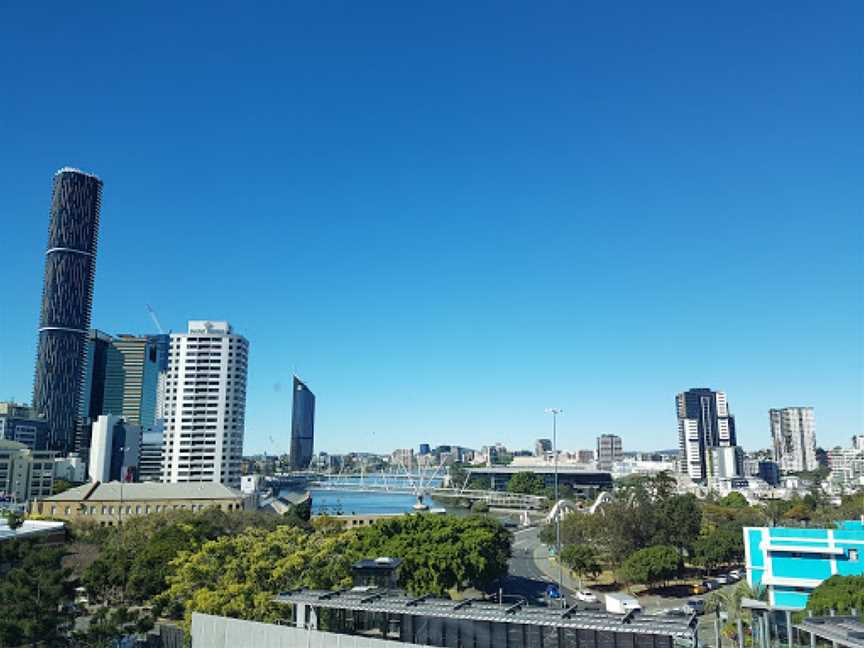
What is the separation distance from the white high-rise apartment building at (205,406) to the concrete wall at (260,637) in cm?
9829

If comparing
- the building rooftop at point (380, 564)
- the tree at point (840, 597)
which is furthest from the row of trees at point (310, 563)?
the tree at point (840, 597)

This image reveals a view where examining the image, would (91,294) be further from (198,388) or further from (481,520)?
(481,520)

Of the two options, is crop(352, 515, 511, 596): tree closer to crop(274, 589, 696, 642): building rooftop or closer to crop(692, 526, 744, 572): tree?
crop(274, 589, 696, 642): building rooftop

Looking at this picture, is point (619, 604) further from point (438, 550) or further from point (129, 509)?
point (129, 509)

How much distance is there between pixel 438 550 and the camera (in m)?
38.9

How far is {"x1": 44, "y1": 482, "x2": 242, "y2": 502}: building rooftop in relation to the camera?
7712 cm

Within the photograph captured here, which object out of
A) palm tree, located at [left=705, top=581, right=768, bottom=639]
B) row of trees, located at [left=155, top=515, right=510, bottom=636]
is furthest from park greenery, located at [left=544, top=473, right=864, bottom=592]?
palm tree, located at [left=705, top=581, right=768, bottom=639]

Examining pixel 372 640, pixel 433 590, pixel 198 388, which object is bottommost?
pixel 433 590

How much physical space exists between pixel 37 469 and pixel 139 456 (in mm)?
50726

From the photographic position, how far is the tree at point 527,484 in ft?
483

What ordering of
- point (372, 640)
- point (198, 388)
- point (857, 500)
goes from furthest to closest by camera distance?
point (198, 388) → point (857, 500) → point (372, 640)

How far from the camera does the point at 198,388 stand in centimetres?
11238

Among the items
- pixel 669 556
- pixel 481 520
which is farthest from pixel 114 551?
pixel 669 556

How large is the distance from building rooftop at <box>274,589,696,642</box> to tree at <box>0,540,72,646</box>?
10682mm
